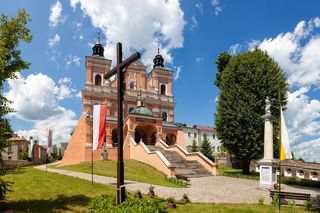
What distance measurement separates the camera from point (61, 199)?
11.1 meters

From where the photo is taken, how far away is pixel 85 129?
115ft

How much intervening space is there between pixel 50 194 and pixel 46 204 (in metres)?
1.90

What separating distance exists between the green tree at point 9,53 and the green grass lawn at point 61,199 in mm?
1894

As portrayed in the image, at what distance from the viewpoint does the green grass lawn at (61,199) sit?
9.79 m

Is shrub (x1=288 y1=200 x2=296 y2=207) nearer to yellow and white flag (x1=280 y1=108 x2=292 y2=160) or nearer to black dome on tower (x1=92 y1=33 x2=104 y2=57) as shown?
yellow and white flag (x1=280 y1=108 x2=292 y2=160)

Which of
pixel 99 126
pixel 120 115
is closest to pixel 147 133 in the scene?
pixel 99 126

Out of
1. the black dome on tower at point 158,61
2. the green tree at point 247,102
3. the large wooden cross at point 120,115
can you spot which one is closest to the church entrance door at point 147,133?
the green tree at point 247,102

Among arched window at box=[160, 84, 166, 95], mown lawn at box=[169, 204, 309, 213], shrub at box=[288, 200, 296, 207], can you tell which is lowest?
shrub at box=[288, 200, 296, 207]

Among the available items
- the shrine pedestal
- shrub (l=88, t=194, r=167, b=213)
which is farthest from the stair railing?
shrub (l=88, t=194, r=167, b=213)

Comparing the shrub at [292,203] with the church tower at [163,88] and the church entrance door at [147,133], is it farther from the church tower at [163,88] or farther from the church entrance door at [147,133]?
the church tower at [163,88]

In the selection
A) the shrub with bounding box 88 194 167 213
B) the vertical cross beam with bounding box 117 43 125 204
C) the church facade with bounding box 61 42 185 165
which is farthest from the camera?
the church facade with bounding box 61 42 185 165

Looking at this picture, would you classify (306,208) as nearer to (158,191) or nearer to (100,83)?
(158,191)

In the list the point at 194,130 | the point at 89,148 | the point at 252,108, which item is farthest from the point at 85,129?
the point at 194,130

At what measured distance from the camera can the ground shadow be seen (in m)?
9.41
